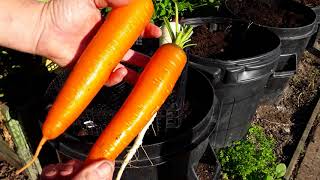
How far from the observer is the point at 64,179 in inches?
77.5

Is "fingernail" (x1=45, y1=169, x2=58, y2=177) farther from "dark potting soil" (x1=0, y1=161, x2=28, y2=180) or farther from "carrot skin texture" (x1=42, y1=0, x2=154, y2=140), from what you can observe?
"dark potting soil" (x1=0, y1=161, x2=28, y2=180)

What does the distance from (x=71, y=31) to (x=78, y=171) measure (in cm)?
117

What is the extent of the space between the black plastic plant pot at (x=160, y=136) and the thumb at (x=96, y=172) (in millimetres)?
414

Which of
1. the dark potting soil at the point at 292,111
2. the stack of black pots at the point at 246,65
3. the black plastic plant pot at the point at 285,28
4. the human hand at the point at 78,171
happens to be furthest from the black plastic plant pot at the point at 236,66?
the human hand at the point at 78,171

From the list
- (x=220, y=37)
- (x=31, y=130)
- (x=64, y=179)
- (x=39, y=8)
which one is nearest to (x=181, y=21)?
(x=220, y=37)

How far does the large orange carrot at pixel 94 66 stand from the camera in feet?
A: 7.25

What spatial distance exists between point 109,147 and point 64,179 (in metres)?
0.33

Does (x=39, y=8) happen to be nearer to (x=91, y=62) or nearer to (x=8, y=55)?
(x=91, y=62)

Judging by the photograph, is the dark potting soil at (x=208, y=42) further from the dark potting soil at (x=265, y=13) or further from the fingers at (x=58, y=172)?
the fingers at (x=58, y=172)

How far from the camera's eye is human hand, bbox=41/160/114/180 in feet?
5.65

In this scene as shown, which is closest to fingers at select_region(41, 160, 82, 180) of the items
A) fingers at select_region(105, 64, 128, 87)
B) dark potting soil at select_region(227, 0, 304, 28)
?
fingers at select_region(105, 64, 128, 87)

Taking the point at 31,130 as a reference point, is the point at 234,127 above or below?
below

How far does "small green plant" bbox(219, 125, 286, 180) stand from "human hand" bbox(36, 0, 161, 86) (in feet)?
4.77

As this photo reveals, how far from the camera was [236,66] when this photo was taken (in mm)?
3053
